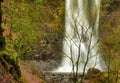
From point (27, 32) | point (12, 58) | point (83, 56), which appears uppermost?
point (12, 58)

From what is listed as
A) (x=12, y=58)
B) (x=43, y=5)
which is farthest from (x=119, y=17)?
(x=12, y=58)

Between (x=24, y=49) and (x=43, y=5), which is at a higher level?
(x=43, y=5)

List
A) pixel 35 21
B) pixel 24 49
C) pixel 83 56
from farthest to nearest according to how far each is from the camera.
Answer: pixel 35 21, pixel 83 56, pixel 24 49

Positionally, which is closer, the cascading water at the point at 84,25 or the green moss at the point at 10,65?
the green moss at the point at 10,65

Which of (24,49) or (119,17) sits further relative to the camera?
(119,17)

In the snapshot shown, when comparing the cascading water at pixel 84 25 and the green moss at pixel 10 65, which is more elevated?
the green moss at pixel 10 65

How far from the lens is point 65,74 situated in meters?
28.9

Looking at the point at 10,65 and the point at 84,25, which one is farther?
the point at 84,25

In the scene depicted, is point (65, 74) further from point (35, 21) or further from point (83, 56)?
point (35, 21)

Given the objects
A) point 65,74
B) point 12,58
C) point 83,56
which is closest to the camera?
point 12,58

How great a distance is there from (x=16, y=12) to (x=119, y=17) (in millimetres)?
11149

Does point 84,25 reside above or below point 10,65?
below

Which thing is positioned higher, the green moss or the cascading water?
the green moss

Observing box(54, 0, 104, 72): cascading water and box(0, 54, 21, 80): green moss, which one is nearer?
box(0, 54, 21, 80): green moss
